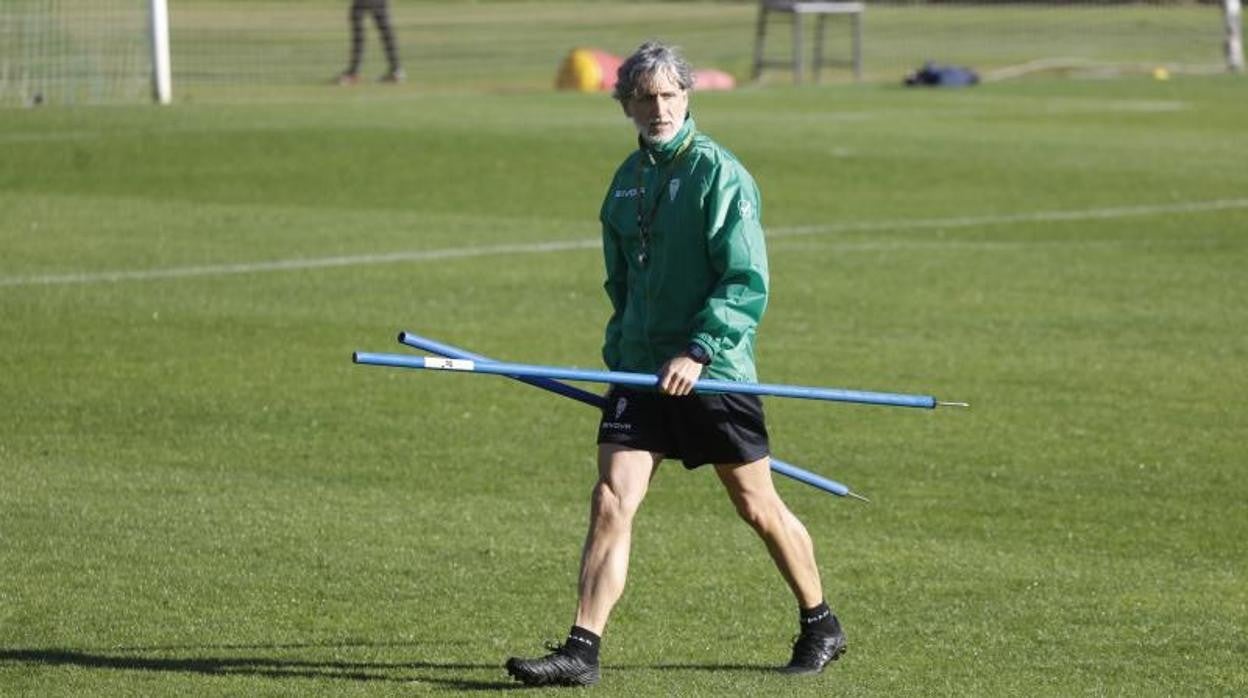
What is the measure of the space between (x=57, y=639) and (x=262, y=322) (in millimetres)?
7430

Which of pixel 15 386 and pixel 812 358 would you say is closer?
pixel 15 386

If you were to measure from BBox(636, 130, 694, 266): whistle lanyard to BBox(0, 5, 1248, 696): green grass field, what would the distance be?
4.57 feet

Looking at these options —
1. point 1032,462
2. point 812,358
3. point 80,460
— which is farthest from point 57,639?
point 812,358

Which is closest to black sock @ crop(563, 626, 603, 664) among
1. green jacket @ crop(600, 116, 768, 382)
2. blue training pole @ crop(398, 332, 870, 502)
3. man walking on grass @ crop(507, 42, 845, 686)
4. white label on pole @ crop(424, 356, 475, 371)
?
man walking on grass @ crop(507, 42, 845, 686)

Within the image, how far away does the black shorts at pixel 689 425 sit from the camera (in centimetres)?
742

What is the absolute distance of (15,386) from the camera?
1311cm

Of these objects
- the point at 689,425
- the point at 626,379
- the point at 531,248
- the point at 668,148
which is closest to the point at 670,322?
the point at 689,425

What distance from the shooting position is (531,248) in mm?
19250

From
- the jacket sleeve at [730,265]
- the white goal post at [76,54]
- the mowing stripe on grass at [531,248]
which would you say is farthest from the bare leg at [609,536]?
the white goal post at [76,54]

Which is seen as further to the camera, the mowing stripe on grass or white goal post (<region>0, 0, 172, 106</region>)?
white goal post (<region>0, 0, 172, 106</region>)

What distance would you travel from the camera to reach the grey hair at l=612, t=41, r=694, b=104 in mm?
7266

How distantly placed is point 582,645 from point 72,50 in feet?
77.9

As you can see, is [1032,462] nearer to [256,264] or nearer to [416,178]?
[256,264]

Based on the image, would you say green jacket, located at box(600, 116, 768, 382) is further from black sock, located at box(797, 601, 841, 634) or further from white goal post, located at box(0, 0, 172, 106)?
white goal post, located at box(0, 0, 172, 106)
